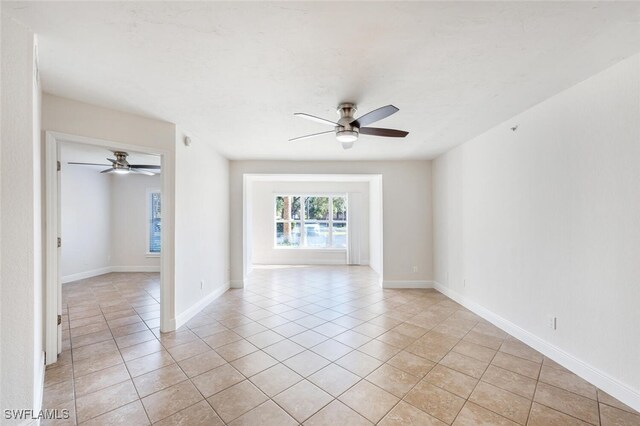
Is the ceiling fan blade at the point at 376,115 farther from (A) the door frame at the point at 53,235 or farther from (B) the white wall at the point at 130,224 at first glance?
(B) the white wall at the point at 130,224

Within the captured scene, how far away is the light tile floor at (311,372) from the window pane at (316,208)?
12.9 ft

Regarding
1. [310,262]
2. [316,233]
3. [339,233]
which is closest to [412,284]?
[339,233]

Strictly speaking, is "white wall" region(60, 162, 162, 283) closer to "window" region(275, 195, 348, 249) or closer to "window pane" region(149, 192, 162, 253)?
"window pane" region(149, 192, 162, 253)

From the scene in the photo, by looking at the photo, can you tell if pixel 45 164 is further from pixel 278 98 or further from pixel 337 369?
pixel 337 369

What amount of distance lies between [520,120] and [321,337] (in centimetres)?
324

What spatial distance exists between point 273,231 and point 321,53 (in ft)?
20.2

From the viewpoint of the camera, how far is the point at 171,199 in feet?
10.3

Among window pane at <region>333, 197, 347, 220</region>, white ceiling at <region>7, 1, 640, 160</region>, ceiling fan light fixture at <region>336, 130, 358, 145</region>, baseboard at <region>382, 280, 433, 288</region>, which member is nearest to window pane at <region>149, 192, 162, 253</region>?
white ceiling at <region>7, 1, 640, 160</region>

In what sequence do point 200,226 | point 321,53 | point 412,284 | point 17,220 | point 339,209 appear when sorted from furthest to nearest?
point 339,209, point 412,284, point 200,226, point 321,53, point 17,220

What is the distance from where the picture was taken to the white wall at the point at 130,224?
21.0 feet

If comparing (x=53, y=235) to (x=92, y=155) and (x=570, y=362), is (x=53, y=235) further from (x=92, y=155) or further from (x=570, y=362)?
(x=570, y=362)

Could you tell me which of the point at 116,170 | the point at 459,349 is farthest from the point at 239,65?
the point at 116,170

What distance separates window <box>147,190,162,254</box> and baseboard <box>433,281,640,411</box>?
6.83 meters

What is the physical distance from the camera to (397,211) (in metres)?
5.08
